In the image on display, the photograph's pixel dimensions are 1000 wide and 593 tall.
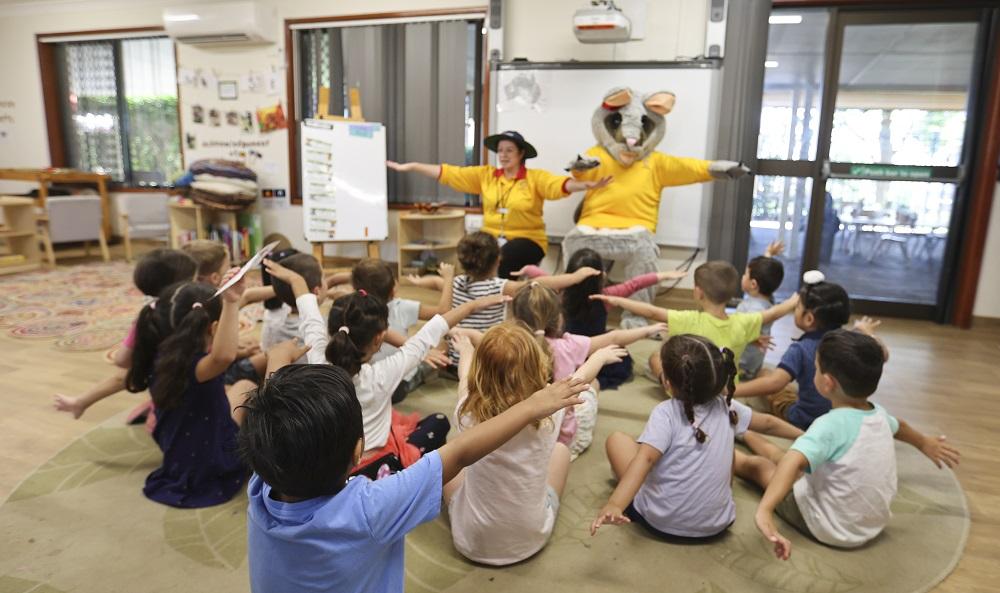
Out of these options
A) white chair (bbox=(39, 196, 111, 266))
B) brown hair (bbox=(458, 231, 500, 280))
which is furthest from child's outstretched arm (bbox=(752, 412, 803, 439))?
white chair (bbox=(39, 196, 111, 266))

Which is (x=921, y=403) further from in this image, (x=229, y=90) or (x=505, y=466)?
(x=229, y=90)

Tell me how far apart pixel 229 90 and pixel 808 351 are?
5147 mm

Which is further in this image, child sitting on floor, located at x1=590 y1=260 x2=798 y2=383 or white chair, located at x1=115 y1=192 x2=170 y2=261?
white chair, located at x1=115 y1=192 x2=170 y2=261

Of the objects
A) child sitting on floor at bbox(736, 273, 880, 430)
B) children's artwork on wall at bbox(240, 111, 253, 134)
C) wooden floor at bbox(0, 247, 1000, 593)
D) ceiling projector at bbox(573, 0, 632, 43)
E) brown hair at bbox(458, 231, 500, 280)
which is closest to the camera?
wooden floor at bbox(0, 247, 1000, 593)

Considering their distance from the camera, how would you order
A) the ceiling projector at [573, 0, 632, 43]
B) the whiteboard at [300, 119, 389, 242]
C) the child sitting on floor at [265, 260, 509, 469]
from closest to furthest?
the child sitting on floor at [265, 260, 509, 469], the ceiling projector at [573, 0, 632, 43], the whiteboard at [300, 119, 389, 242]

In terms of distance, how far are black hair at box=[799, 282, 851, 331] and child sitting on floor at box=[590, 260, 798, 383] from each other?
130mm

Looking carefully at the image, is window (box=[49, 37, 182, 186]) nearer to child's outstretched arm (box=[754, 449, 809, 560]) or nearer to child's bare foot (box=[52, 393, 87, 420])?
child's bare foot (box=[52, 393, 87, 420])

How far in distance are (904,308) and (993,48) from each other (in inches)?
64.6

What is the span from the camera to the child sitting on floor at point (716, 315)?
2.25 metres

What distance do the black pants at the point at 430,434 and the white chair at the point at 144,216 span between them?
15.5 ft

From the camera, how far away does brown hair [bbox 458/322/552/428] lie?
1.40 metres

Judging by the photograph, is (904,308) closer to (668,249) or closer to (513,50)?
(668,249)

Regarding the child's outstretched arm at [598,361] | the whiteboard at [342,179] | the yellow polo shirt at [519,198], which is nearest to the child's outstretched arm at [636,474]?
the child's outstretched arm at [598,361]

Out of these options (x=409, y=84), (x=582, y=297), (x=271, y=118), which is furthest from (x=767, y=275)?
(x=271, y=118)
